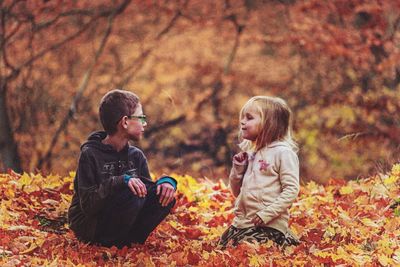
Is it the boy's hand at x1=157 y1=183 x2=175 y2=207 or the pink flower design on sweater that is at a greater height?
the boy's hand at x1=157 y1=183 x2=175 y2=207

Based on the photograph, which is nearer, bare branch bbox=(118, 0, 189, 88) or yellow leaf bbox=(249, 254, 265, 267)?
yellow leaf bbox=(249, 254, 265, 267)

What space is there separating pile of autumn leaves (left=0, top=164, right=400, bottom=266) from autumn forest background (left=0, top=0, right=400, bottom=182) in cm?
387

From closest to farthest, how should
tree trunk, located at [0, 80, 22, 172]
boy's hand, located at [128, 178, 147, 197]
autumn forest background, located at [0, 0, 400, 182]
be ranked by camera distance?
boy's hand, located at [128, 178, 147, 197] → tree trunk, located at [0, 80, 22, 172] → autumn forest background, located at [0, 0, 400, 182]

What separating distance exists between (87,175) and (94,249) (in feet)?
1.54

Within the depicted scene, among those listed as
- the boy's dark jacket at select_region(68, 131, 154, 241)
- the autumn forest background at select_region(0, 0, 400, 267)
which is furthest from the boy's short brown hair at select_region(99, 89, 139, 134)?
the autumn forest background at select_region(0, 0, 400, 267)

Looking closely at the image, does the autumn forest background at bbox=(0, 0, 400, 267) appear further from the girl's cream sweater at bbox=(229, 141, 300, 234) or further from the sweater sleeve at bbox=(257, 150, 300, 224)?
the sweater sleeve at bbox=(257, 150, 300, 224)

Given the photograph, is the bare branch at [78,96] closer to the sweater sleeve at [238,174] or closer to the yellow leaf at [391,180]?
the yellow leaf at [391,180]

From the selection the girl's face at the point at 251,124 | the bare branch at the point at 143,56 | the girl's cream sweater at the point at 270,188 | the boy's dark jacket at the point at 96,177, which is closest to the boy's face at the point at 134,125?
the boy's dark jacket at the point at 96,177

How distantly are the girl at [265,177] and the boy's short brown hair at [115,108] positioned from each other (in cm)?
80

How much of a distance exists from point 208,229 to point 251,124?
3.62ft

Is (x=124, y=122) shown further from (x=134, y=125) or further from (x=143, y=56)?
(x=143, y=56)

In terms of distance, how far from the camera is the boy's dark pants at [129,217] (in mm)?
4355

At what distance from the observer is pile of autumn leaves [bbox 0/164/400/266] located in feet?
13.8

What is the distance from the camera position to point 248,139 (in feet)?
16.1
